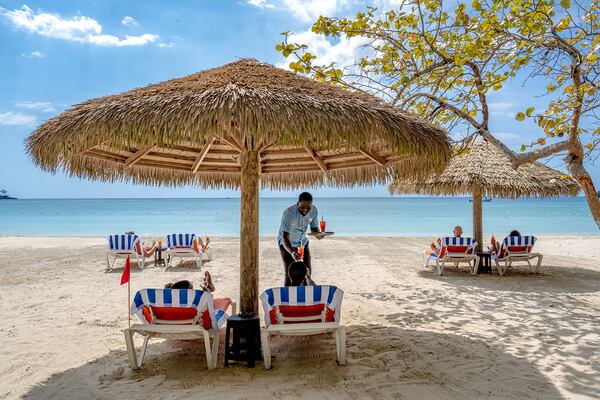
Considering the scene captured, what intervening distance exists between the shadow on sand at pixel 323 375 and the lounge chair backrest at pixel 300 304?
42 cm

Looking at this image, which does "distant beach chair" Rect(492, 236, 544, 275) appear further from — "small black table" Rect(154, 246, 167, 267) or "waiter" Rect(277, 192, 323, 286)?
"small black table" Rect(154, 246, 167, 267)

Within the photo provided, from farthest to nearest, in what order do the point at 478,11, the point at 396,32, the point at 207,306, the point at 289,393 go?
the point at 396,32
the point at 478,11
the point at 207,306
the point at 289,393

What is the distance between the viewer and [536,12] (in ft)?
15.1

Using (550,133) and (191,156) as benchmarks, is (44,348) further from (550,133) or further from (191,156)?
(550,133)

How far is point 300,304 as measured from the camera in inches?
149

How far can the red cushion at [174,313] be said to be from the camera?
3.71 metres

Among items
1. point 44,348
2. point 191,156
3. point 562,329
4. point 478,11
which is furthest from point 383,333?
point 478,11

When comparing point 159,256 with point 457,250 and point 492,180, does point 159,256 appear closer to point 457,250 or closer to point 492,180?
point 457,250

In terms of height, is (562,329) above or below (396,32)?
below

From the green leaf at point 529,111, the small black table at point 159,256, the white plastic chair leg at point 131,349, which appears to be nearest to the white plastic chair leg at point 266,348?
the white plastic chair leg at point 131,349

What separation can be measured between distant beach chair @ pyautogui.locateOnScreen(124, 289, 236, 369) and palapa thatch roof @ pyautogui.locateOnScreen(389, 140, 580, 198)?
637 centimetres

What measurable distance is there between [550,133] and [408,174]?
1.53 m

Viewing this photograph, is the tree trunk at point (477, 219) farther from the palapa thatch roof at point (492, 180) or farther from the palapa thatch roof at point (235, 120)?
the palapa thatch roof at point (235, 120)

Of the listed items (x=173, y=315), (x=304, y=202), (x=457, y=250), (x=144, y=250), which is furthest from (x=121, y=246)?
(x=457, y=250)
